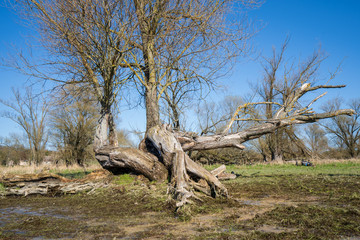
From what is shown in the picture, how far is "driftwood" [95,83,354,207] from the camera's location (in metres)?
6.82

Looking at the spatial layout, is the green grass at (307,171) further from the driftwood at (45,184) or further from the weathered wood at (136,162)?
the driftwood at (45,184)

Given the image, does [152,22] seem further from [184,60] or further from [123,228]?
[123,228]

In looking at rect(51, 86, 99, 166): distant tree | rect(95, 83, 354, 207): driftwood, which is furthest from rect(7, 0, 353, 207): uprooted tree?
rect(51, 86, 99, 166): distant tree

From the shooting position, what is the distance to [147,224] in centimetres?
427

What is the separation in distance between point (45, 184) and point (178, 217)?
5.39m

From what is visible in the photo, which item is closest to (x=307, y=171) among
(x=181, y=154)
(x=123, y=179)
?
(x=181, y=154)

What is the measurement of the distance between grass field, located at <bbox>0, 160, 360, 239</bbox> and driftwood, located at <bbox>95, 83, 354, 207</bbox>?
56cm

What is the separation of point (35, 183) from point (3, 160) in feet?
88.8

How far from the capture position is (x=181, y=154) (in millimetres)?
7480

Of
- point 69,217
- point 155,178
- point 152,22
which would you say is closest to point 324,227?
point 69,217

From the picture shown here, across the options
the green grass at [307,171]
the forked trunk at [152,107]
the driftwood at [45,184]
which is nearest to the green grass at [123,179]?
the driftwood at [45,184]

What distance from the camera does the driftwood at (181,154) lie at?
6.82 m

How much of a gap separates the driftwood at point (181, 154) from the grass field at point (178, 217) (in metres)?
0.56

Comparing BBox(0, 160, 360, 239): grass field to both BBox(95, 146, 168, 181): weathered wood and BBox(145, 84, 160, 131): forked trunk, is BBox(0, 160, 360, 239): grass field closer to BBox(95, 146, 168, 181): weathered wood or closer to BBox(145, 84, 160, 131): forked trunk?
BBox(95, 146, 168, 181): weathered wood
